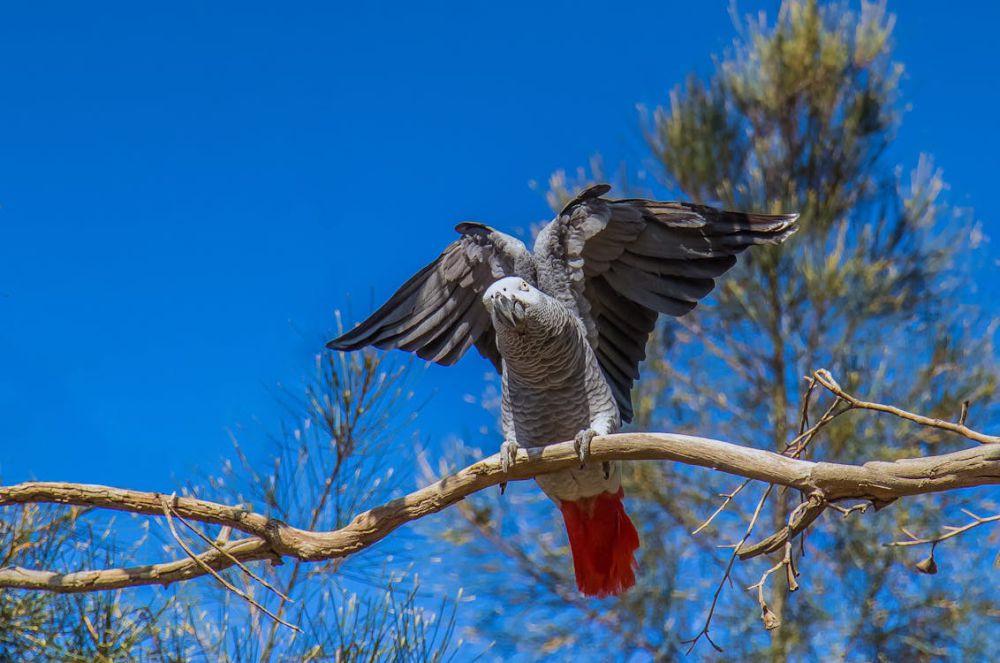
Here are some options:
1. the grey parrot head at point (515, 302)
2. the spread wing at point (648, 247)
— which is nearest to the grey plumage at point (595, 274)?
the spread wing at point (648, 247)

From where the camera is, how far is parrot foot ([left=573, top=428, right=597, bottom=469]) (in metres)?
2.19

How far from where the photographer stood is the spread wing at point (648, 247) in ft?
7.90

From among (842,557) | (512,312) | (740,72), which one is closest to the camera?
(512,312)

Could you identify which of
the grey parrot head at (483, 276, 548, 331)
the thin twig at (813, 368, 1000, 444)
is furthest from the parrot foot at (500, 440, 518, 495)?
the thin twig at (813, 368, 1000, 444)

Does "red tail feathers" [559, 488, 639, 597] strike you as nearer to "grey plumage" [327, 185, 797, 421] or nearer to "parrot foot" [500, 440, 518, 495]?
"grey plumage" [327, 185, 797, 421]

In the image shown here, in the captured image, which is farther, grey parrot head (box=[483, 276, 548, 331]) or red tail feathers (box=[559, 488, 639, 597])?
red tail feathers (box=[559, 488, 639, 597])

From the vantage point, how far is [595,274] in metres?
2.58

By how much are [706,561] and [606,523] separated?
1.99 meters

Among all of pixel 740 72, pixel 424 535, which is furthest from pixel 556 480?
pixel 740 72

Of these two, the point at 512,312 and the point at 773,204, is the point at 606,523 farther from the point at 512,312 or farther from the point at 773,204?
the point at 773,204

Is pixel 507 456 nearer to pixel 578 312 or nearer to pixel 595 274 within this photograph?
pixel 578 312

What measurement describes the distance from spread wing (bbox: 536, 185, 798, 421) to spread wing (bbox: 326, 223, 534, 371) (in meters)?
0.24

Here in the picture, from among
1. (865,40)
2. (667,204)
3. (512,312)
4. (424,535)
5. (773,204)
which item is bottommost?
(512,312)

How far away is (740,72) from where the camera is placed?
508 cm
